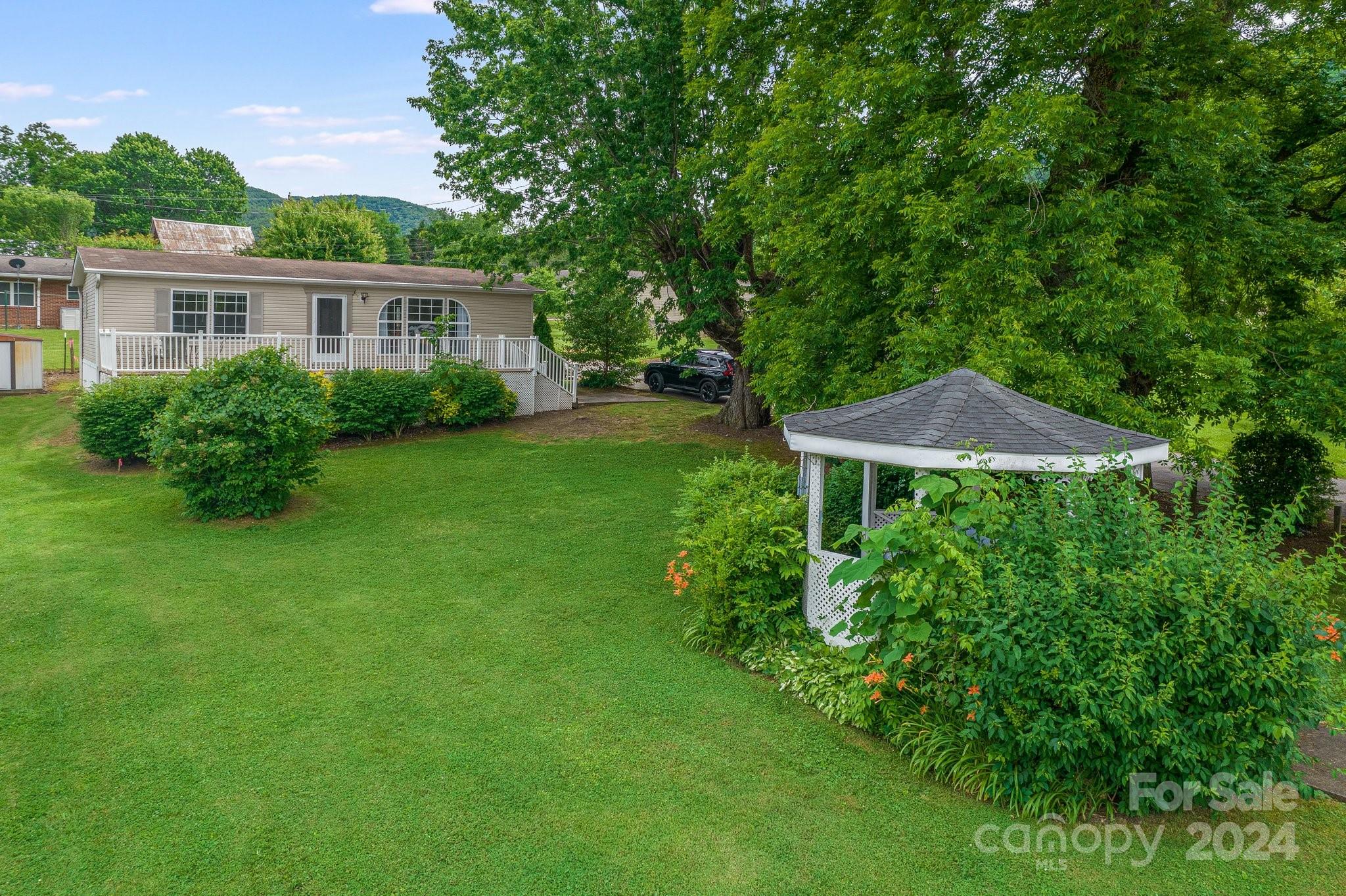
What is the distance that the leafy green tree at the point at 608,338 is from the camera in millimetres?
23031

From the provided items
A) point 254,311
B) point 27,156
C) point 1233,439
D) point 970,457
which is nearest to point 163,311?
point 254,311

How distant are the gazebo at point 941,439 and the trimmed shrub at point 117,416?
38.4 feet

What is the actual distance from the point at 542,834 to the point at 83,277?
21.9m

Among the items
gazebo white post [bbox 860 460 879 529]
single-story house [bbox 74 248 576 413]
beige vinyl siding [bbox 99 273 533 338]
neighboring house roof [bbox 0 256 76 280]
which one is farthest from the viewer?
neighboring house roof [bbox 0 256 76 280]

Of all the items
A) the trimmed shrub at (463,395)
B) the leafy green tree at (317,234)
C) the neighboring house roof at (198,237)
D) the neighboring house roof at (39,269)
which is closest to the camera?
the trimmed shrub at (463,395)

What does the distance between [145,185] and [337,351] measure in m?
71.7

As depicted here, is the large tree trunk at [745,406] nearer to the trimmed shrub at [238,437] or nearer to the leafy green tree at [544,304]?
the leafy green tree at [544,304]

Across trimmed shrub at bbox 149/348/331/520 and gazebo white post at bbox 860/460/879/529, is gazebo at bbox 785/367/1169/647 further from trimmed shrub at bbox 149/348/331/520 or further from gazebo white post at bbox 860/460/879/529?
trimmed shrub at bbox 149/348/331/520

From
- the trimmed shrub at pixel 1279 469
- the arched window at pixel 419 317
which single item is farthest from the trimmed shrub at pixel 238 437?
the trimmed shrub at pixel 1279 469

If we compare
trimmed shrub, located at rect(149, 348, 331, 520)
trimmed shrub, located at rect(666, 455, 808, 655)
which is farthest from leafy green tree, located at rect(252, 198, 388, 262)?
trimmed shrub, located at rect(666, 455, 808, 655)

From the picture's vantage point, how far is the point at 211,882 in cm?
419

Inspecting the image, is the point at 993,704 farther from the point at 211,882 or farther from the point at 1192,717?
the point at 211,882

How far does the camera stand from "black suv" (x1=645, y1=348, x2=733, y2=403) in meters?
23.4

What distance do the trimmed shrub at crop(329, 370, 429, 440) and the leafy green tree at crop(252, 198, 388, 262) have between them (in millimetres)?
19233
